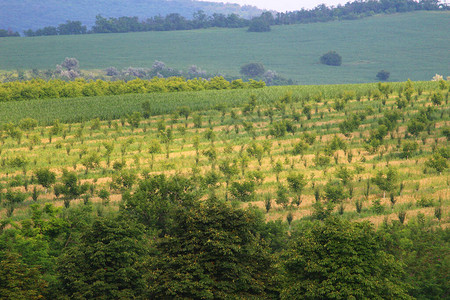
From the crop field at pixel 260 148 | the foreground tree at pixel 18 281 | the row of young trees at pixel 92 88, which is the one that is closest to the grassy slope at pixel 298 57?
the row of young trees at pixel 92 88

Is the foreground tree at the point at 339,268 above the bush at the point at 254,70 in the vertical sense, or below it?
above

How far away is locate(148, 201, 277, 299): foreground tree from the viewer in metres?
19.4

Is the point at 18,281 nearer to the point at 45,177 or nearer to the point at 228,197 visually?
the point at 45,177

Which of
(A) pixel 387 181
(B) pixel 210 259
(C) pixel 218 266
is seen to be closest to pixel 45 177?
(B) pixel 210 259

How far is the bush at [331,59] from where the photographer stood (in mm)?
186625

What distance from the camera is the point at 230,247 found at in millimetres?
19750

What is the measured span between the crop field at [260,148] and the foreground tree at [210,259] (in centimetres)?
1345

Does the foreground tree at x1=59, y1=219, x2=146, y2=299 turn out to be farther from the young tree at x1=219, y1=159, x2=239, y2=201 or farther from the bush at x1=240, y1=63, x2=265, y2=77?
the bush at x1=240, y1=63, x2=265, y2=77

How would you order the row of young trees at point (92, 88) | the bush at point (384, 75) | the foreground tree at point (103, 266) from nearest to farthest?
the foreground tree at point (103, 266)
the row of young trees at point (92, 88)
the bush at point (384, 75)

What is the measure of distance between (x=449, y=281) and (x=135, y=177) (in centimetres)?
2347

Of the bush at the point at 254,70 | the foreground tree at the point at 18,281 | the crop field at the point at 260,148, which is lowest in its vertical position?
the bush at the point at 254,70

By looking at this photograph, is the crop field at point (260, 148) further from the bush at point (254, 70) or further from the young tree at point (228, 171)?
the bush at point (254, 70)

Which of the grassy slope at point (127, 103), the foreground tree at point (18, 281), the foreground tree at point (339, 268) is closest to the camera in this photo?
the foreground tree at point (339, 268)

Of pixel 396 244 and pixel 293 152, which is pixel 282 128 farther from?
pixel 396 244
